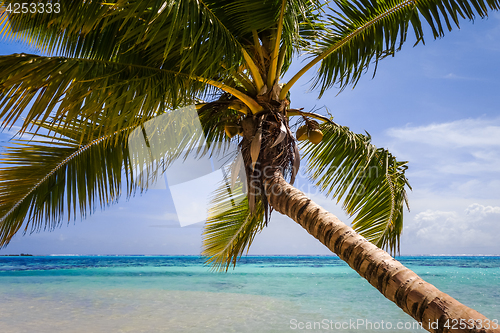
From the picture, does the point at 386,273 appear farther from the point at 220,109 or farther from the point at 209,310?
the point at 209,310

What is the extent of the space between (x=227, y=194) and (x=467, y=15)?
3531 millimetres

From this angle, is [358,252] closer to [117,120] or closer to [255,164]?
[255,164]

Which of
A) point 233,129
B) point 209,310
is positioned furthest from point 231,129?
point 209,310

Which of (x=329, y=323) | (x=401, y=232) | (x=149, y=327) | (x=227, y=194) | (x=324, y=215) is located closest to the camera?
(x=324, y=215)

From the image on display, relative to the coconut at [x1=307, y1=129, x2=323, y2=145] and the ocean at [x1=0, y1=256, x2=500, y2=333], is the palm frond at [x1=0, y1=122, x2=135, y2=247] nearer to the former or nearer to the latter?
the coconut at [x1=307, y1=129, x2=323, y2=145]

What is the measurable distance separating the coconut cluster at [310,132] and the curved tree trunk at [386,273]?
926 millimetres

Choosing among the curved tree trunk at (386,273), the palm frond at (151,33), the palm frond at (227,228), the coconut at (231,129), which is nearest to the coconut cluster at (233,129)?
the coconut at (231,129)

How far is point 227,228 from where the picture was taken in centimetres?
507

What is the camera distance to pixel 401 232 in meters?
4.59

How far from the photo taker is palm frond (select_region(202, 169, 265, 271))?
4.92 m

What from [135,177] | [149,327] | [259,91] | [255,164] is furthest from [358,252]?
[149,327]

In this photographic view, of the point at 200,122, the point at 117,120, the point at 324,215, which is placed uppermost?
the point at 200,122

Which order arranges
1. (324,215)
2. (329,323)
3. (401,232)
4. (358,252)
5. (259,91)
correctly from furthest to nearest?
(329,323), (401,232), (259,91), (324,215), (358,252)

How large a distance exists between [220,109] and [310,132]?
3.43 feet
